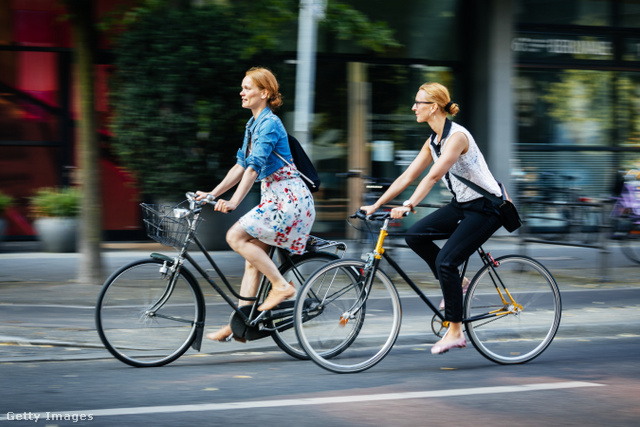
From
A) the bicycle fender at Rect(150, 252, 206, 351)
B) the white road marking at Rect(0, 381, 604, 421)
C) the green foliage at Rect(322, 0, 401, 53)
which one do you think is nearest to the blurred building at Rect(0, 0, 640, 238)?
the green foliage at Rect(322, 0, 401, 53)

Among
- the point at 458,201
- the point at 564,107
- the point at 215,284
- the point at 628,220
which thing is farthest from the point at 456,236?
the point at 564,107

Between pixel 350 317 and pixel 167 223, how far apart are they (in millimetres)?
1359

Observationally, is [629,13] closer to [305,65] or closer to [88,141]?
[305,65]

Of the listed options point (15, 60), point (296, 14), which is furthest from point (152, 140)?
point (15, 60)

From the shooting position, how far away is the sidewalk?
20.1 ft

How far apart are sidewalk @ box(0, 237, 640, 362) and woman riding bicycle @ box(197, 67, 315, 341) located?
98 centimetres

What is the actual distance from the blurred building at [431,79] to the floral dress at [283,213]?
6297mm

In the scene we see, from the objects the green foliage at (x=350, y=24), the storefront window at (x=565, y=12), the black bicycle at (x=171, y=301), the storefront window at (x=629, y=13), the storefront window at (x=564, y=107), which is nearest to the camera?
the black bicycle at (x=171, y=301)

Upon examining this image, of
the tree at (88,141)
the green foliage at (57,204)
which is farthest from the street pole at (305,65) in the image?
the green foliage at (57,204)

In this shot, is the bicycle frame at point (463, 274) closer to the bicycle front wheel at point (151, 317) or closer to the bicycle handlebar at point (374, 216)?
the bicycle handlebar at point (374, 216)

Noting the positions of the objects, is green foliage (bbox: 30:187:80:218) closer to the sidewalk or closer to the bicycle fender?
the sidewalk

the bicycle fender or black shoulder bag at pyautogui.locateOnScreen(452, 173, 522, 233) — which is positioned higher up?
black shoulder bag at pyautogui.locateOnScreen(452, 173, 522, 233)

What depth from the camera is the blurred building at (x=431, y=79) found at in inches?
485

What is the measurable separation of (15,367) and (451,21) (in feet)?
34.1
